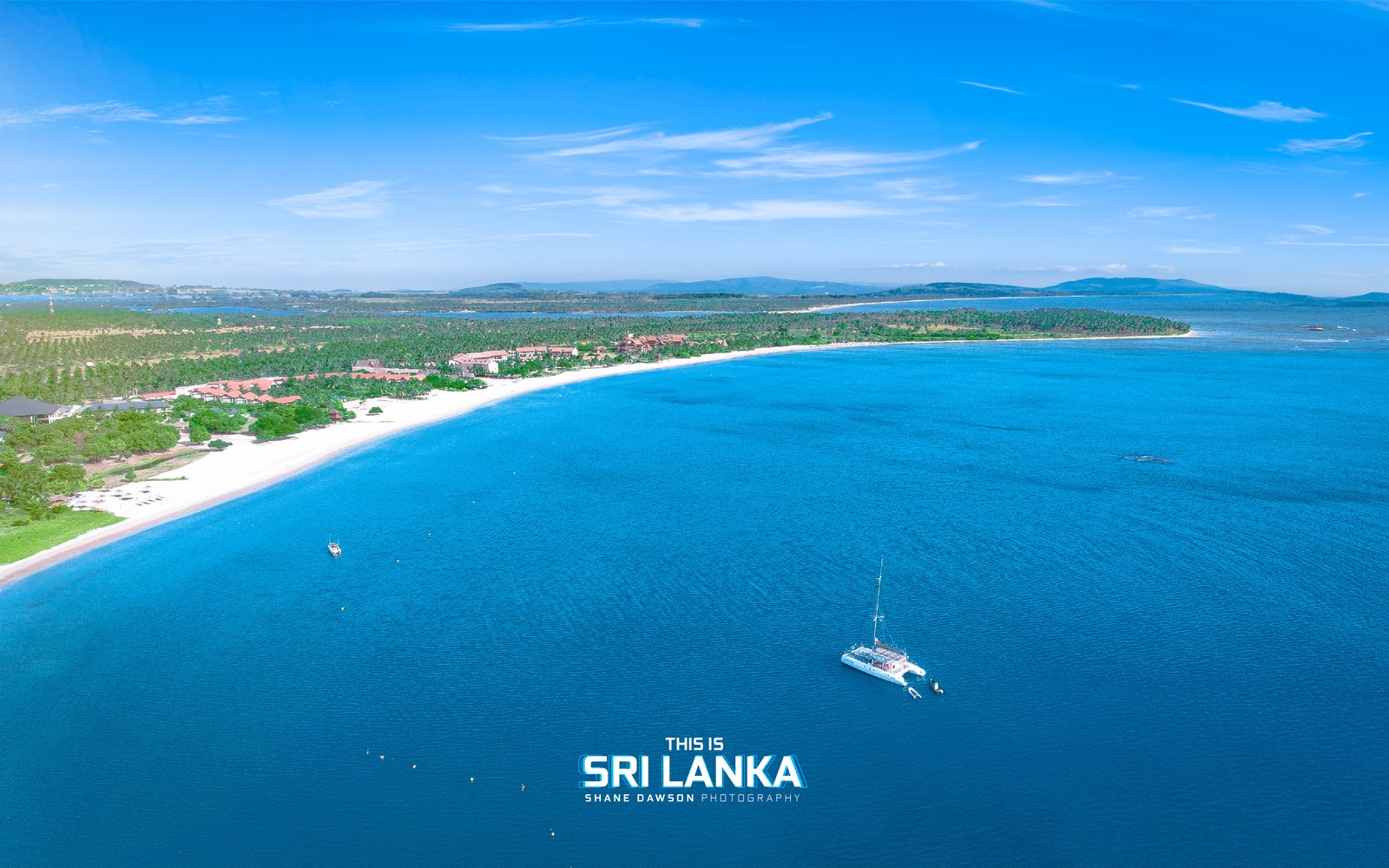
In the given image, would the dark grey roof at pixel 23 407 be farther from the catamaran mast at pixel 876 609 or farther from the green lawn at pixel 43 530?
the catamaran mast at pixel 876 609

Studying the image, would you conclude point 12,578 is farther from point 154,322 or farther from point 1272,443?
point 154,322

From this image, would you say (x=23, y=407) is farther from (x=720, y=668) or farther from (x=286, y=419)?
(x=720, y=668)

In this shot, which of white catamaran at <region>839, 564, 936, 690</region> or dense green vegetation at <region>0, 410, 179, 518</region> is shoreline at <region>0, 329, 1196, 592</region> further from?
white catamaran at <region>839, 564, 936, 690</region>

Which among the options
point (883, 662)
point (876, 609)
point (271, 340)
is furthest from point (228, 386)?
point (883, 662)

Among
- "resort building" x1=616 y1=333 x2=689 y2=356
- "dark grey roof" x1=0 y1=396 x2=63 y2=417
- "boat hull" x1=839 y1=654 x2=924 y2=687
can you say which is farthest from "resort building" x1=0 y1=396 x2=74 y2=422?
"resort building" x1=616 y1=333 x2=689 y2=356

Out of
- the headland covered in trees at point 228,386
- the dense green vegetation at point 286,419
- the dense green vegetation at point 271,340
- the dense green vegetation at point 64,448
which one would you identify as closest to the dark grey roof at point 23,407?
the headland covered in trees at point 228,386
